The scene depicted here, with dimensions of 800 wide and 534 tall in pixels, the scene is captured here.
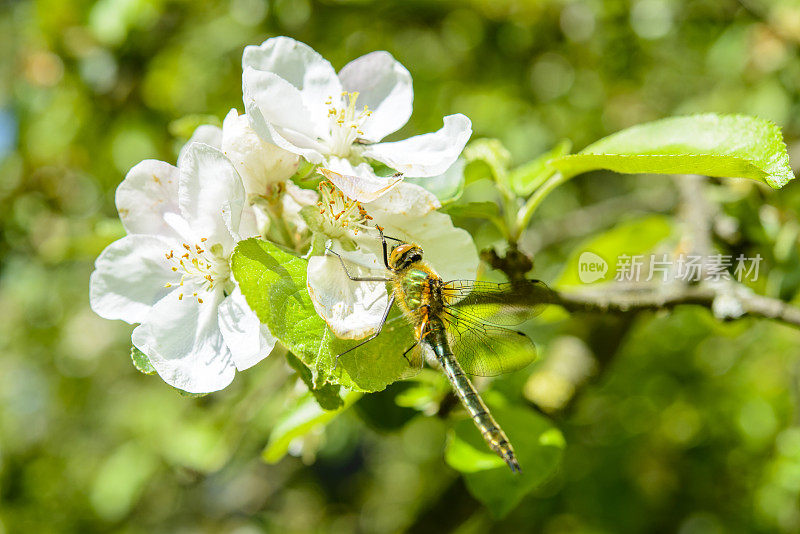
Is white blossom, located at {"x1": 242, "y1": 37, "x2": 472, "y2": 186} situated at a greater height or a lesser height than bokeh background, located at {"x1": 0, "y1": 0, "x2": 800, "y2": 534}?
greater

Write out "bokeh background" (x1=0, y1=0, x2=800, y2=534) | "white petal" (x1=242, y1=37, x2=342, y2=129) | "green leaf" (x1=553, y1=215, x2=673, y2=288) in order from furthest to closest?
"bokeh background" (x1=0, y1=0, x2=800, y2=534) → "green leaf" (x1=553, y1=215, x2=673, y2=288) → "white petal" (x1=242, y1=37, x2=342, y2=129)

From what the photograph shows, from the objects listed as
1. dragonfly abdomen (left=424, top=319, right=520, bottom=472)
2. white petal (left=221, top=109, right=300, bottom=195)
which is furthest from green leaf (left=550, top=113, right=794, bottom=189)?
white petal (left=221, top=109, right=300, bottom=195)

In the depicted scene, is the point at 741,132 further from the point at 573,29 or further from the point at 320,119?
the point at 573,29

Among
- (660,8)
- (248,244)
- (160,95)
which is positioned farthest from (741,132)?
(160,95)

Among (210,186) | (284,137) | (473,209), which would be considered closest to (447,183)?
(473,209)

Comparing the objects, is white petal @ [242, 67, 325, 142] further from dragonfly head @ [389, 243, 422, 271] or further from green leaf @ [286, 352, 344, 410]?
green leaf @ [286, 352, 344, 410]

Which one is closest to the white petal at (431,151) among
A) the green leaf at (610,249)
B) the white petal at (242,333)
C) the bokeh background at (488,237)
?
the white petal at (242,333)

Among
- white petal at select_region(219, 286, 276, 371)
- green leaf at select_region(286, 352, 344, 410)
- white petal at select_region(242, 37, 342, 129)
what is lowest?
green leaf at select_region(286, 352, 344, 410)
